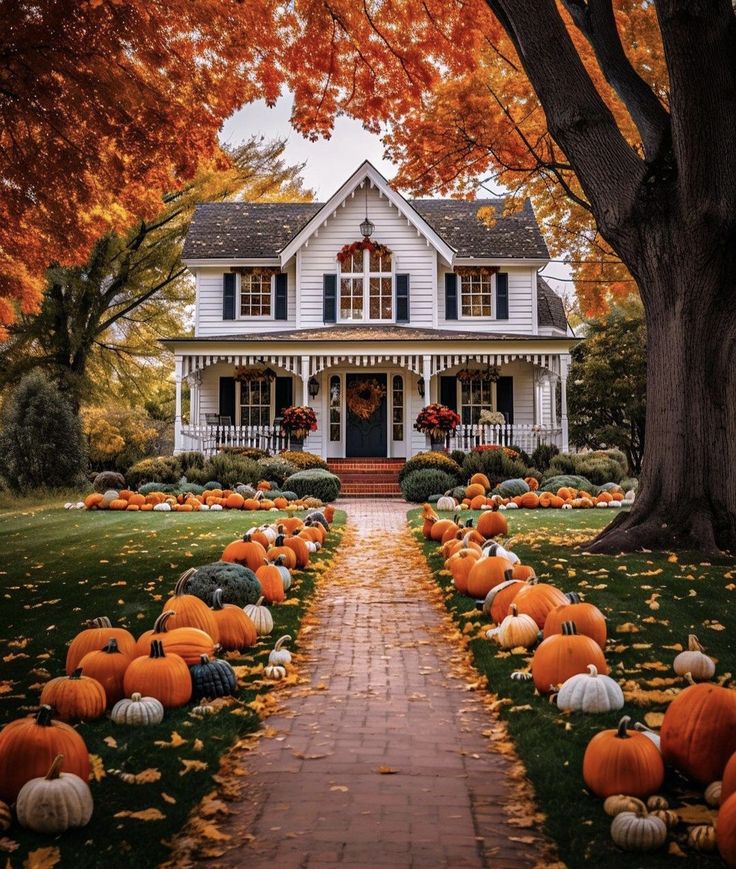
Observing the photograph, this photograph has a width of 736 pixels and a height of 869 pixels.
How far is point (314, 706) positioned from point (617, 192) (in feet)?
18.7

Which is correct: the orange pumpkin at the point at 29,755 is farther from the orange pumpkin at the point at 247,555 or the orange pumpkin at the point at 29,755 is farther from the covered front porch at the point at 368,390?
the covered front porch at the point at 368,390

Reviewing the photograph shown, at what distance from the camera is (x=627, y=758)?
2928 mm

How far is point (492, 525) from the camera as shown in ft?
30.6

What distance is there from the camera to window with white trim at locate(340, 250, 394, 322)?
2191cm

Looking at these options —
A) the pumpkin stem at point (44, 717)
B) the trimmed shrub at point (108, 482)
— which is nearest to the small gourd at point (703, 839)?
the pumpkin stem at point (44, 717)

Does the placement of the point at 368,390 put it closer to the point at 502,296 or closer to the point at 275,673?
the point at 502,296

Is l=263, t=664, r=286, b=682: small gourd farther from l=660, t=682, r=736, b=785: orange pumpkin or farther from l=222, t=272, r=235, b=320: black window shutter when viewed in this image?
l=222, t=272, r=235, b=320: black window shutter

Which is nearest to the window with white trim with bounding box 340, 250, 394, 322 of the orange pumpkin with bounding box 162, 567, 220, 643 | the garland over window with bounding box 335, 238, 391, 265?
the garland over window with bounding box 335, 238, 391, 265

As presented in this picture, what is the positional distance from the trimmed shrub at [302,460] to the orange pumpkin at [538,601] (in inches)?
490

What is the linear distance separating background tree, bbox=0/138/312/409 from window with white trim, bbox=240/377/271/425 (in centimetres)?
624

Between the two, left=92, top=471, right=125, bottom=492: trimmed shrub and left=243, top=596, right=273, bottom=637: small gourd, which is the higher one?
left=92, top=471, right=125, bottom=492: trimmed shrub

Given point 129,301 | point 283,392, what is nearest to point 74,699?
point 283,392

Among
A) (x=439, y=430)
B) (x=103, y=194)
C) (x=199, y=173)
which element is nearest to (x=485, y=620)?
(x=103, y=194)

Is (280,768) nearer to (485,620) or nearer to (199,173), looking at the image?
(485,620)
